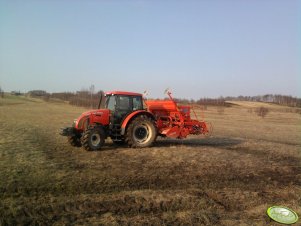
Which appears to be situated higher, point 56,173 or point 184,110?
point 184,110

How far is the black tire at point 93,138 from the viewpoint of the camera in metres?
11.8

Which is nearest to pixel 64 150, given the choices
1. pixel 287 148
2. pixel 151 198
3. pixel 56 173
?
pixel 56 173

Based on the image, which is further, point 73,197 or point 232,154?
point 232,154

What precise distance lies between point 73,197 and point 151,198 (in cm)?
168

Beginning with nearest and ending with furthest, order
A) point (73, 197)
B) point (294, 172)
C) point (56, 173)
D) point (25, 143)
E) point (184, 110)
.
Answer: point (73, 197) → point (56, 173) → point (294, 172) → point (25, 143) → point (184, 110)

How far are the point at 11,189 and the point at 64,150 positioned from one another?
506 centimetres

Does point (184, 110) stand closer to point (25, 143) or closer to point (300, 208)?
point (25, 143)

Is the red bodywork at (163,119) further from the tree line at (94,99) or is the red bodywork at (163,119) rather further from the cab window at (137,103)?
the tree line at (94,99)

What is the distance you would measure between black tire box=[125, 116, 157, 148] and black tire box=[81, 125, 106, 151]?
1140 mm

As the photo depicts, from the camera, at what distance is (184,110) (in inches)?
567

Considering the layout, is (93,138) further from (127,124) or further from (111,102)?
(111,102)

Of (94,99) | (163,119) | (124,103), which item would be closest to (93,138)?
(124,103)

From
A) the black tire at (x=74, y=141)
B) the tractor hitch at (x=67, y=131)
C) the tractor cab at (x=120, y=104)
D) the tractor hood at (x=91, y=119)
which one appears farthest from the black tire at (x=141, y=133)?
the tractor hitch at (x=67, y=131)

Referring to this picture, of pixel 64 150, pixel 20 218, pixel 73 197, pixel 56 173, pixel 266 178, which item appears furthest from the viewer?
pixel 64 150
